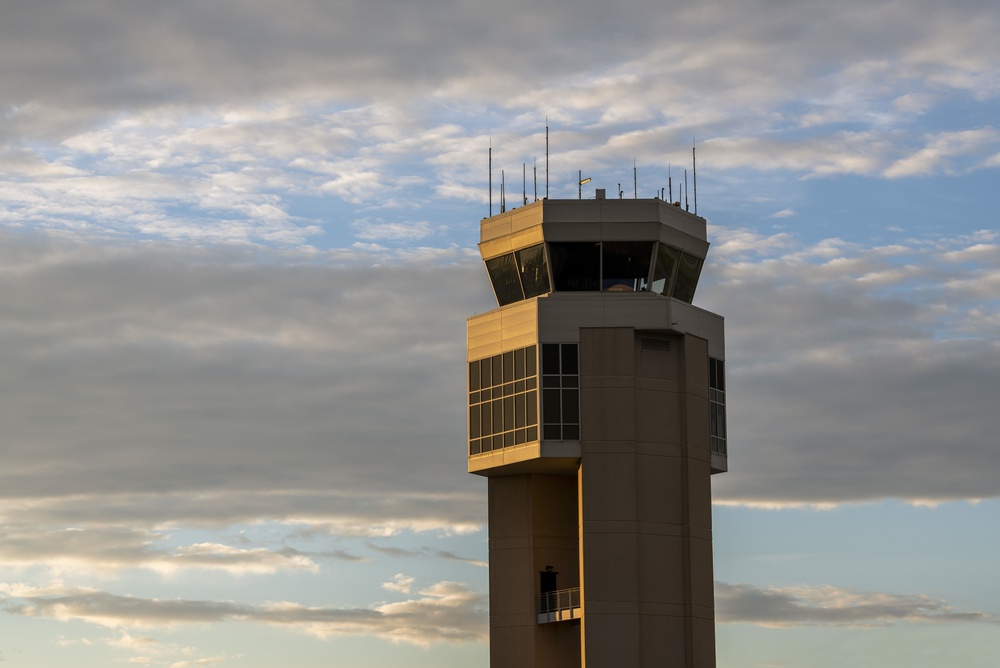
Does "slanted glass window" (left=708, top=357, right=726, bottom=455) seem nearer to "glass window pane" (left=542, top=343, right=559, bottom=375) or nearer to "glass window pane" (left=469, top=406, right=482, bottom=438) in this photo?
"glass window pane" (left=542, top=343, right=559, bottom=375)

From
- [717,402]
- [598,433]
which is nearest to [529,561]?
[598,433]

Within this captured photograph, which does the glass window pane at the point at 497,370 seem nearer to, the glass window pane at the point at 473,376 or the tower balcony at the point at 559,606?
the glass window pane at the point at 473,376

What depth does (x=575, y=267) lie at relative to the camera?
89500 millimetres

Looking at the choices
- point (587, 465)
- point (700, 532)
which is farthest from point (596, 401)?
point (700, 532)

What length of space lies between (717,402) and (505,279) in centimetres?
1357

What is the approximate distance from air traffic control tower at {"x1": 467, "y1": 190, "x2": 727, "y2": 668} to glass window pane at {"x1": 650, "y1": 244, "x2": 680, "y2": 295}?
9 cm

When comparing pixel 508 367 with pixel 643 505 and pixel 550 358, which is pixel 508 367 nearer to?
pixel 550 358

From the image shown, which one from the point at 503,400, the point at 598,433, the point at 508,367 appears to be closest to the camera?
the point at 598,433

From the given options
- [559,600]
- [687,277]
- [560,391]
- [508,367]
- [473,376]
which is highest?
[687,277]

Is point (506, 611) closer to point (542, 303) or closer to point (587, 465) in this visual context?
point (587, 465)

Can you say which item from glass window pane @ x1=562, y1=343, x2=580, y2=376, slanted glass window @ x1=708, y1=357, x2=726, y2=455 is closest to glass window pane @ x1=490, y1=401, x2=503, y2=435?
glass window pane @ x1=562, y1=343, x2=580, y2=376

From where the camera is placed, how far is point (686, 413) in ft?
286

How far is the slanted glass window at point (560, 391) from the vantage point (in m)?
85.9

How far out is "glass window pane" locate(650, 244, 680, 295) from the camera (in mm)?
89688
